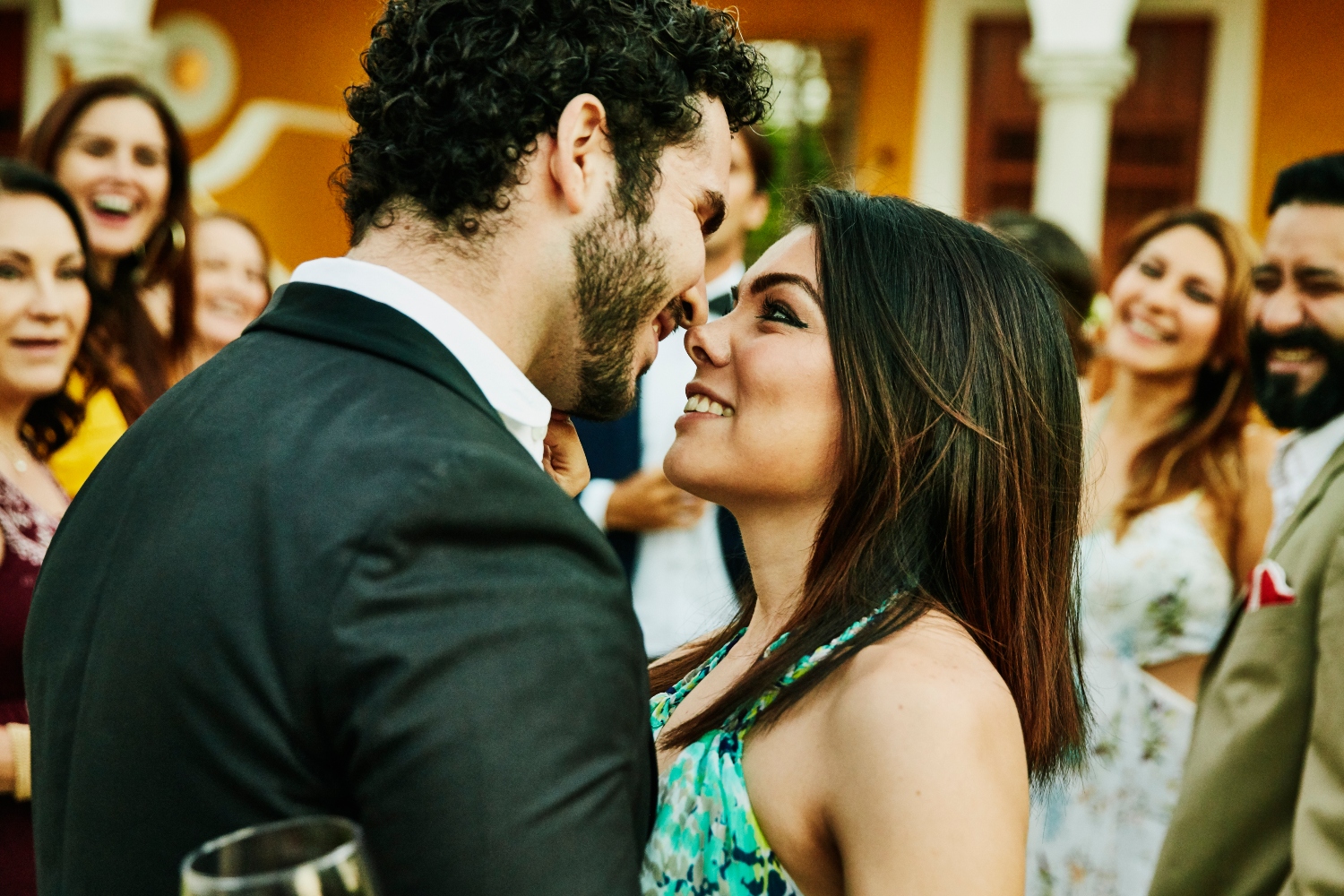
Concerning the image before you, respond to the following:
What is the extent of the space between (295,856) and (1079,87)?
A: 873 cm

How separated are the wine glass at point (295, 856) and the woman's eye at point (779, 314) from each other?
1239mm

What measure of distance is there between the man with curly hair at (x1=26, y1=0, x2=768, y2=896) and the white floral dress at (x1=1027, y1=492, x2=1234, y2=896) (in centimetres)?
264

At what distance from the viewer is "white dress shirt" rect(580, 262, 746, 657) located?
339 cm

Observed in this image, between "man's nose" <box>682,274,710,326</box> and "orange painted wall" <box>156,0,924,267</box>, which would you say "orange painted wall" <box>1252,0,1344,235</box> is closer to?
"orange painted wall" <box>156,0,924,267</box>

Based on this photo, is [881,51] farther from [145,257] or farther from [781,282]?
[781,282]

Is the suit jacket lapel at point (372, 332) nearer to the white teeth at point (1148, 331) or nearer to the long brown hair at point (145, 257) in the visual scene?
the long brown hair at point (145, 257)

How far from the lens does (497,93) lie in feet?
4.51

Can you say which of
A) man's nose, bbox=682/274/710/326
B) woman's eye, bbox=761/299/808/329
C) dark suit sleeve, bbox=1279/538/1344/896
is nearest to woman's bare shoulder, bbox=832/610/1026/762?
woman's eye, bbox=761/299/808/329

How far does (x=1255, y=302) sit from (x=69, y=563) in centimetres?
294

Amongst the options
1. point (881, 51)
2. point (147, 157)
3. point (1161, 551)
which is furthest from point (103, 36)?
point (1161, 551)

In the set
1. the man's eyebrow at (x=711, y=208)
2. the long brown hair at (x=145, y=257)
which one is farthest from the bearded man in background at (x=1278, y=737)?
the long brown hair at (x=145, y=257)

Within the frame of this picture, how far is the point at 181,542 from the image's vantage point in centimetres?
112

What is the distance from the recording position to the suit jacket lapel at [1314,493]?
254cm

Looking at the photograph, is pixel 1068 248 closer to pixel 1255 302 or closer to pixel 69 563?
pixel 1255 302
